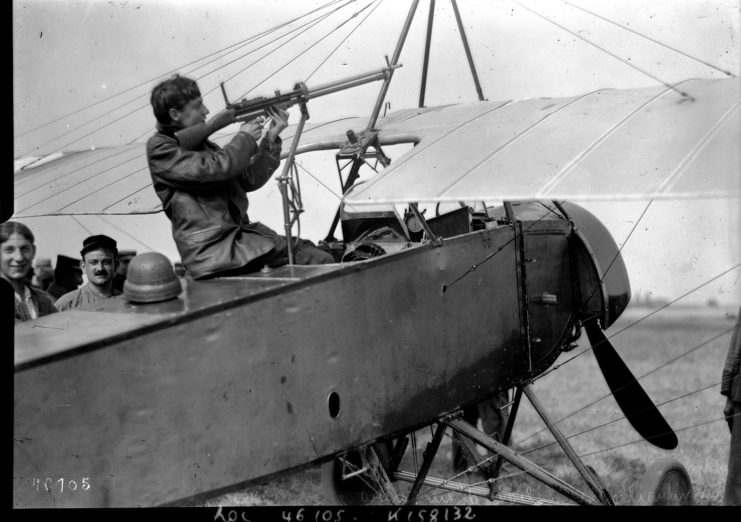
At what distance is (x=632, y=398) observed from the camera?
22.0ft

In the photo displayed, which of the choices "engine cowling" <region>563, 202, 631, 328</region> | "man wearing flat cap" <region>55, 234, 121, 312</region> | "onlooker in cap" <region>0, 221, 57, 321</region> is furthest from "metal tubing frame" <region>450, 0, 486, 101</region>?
"onlooker in cap" <region>0, 221, 57, 321</region>

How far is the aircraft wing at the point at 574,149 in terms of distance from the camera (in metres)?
4.13

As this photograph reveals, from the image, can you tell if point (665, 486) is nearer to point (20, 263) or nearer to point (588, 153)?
point (588, 153)

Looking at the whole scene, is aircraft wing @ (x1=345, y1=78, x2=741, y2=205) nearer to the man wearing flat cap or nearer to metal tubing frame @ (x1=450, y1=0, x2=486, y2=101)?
metal tubing frame @ (x1=450, y1=0, x2=486, y2=101)

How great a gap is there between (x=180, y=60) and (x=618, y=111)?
3.89 meters

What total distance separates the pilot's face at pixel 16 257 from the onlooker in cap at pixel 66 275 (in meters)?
3.41

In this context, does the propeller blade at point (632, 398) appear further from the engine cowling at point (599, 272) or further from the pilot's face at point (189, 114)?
the pilot's face at point (189, 114)

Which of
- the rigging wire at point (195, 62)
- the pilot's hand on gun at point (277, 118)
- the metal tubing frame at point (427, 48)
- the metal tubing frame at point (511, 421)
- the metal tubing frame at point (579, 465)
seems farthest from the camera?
the metal tubing frame at point (427, 48)

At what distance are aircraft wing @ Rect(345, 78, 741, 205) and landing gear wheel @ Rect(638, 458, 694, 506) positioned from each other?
258cm

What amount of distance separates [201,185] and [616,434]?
711 centimetres

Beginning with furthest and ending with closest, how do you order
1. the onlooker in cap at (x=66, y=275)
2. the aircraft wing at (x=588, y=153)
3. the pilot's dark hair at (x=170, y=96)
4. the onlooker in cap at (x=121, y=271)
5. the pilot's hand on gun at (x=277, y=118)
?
1. the onlooker in cap at (x=66, y=275)
2. the onlooker in cap at (x=121, y=271)
3. the pilot's hand on gun at (x=277, y=118)
4. the pilot's dark hair at (x=170, y=96)
5. the aircraft wing at (x=588, y=153)

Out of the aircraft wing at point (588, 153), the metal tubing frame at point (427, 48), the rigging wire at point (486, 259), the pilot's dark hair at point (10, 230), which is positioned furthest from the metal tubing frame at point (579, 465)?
the pilot's dark hair at point (10, 230)

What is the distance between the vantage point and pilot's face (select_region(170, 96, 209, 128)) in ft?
15.3

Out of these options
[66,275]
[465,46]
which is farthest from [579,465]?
[66,275]
